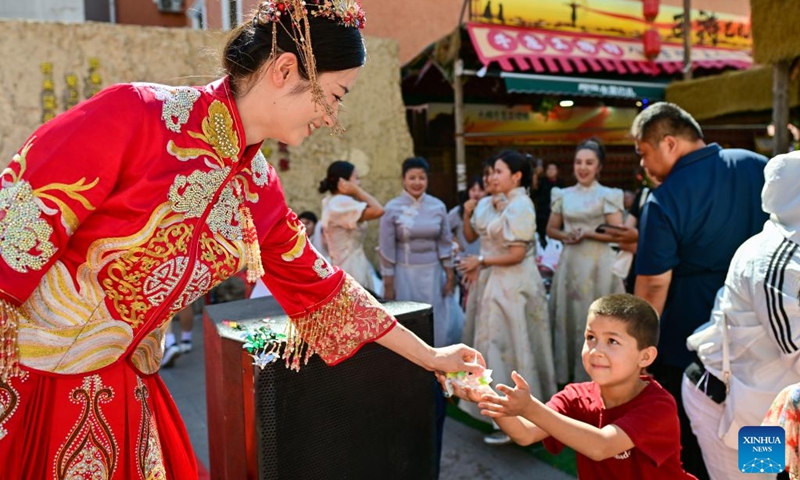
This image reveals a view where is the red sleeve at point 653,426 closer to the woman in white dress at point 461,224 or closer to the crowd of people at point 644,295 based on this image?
the crowd of people at point 644,295

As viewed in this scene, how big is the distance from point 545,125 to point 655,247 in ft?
24.4

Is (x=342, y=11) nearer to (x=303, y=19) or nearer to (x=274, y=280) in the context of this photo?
(x=303, y=19)

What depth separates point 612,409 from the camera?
1.65 metres

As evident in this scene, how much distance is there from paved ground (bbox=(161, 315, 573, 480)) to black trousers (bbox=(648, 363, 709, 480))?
24.5 inches

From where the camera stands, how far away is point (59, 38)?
18.9ft

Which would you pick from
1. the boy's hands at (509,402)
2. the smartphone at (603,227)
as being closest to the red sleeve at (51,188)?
the boy's hands at (509,402)

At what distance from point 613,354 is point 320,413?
845 millimetres

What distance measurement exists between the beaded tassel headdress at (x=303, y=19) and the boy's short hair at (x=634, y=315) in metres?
0.94

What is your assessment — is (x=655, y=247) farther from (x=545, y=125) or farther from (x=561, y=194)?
(x=545, y=125)

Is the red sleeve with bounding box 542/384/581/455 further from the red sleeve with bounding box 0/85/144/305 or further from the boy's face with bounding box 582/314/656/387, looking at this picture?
the red sleeve with bounding box 0/85/144/305

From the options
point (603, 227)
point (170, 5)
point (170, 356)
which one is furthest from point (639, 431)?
point (170, 5)

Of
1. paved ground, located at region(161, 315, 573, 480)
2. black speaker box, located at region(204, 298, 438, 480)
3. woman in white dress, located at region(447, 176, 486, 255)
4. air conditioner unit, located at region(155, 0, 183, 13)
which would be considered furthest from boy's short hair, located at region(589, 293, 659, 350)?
air conditioner unit, located at region(155, 0, 183, 13)

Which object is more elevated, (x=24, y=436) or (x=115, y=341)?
(x=115, y=341)

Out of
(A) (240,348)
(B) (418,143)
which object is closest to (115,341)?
(A) (240,348)
